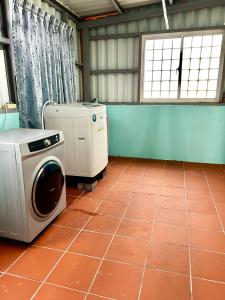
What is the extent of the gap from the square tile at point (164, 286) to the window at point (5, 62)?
7.52 feet

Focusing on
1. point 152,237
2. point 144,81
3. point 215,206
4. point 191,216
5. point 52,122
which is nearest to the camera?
point 152,237

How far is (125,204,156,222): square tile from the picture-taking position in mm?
2223

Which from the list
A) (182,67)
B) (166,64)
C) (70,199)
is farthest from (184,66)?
(70,199)

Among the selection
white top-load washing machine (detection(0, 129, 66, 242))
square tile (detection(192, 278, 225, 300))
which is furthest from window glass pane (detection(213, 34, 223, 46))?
square tile (detection(192, 278, 225, 300))

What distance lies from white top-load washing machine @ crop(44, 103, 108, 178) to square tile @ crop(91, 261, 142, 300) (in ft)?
4.39

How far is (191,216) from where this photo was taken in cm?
→ 224

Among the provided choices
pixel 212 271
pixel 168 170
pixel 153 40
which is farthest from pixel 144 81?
pixel 212 271

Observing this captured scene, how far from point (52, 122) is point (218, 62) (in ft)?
9.89

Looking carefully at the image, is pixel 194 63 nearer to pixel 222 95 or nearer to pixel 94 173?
pixel 222 95

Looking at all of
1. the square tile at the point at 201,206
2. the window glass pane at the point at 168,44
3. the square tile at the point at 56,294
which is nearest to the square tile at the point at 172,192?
the square tile at the point at 201,206

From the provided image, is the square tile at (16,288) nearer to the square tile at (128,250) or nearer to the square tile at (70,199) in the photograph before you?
the square tile at (128,250)

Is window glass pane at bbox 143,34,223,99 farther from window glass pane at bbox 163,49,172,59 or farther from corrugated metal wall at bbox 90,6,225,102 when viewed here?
corrugated metal wall at bbox 90,6,225,102

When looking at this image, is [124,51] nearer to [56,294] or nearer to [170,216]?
[170,216]

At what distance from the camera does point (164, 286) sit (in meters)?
1.38
